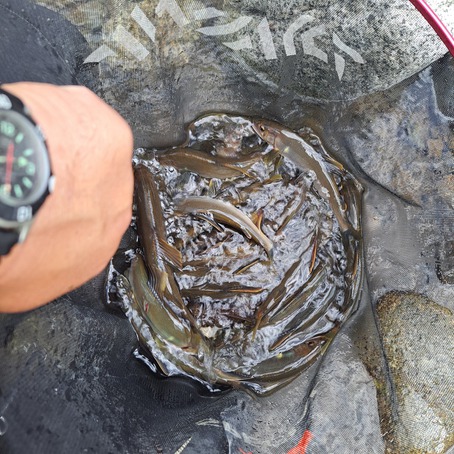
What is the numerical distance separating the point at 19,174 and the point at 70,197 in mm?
126

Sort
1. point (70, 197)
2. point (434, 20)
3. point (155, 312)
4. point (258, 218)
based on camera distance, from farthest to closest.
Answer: point (258, 218) → point (155, 312) → point (434, 20) → point (70, 197)

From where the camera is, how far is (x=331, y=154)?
225cm

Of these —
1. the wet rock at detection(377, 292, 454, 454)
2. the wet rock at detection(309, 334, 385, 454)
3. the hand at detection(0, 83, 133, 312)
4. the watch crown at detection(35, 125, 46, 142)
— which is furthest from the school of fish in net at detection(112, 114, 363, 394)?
the watch crown at detection(35, 125, 46, 142)

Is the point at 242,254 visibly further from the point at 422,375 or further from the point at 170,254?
the point at 422,375

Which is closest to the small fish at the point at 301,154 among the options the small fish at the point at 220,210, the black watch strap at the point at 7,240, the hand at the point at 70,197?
the small fish at the point at 220,210

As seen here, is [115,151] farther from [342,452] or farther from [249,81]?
[342,452]

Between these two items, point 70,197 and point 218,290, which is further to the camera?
point 218,290

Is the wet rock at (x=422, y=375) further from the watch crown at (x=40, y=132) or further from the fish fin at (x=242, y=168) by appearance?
the watch crown at (x=40, y=132)

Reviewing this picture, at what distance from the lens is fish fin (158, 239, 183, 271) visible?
211 centimetres

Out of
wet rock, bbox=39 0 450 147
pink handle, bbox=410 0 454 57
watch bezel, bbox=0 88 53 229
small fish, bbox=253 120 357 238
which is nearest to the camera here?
watch bezel, bbox=0 88 53 229

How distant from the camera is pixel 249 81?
84.4 inches

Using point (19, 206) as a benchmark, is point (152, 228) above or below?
below

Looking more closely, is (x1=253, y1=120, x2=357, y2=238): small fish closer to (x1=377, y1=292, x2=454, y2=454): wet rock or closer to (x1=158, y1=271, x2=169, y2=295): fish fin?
(x1=377, y1=292, x2=454, y2=454): wet rock

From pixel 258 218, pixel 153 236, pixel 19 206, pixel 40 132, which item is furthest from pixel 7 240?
pixel 258 218
